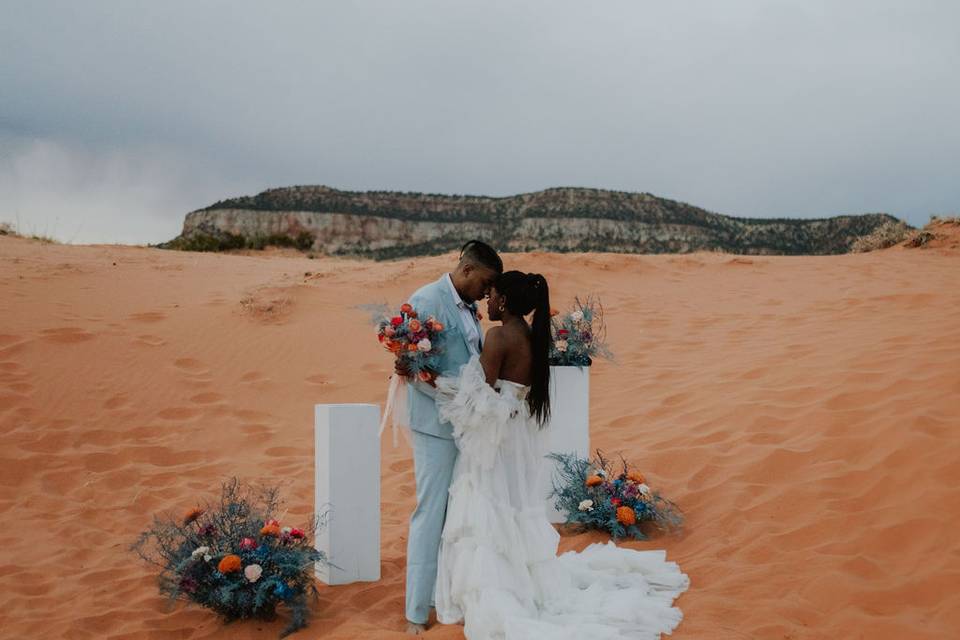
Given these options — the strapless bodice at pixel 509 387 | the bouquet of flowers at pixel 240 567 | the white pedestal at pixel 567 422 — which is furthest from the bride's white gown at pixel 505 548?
the white pedestal at pixel 567 422

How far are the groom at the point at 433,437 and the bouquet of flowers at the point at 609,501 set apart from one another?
5.89 feet

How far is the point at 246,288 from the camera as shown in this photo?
1514cm

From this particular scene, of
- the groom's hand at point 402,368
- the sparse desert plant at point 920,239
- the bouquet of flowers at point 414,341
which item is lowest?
the groom's hand at point 402,368

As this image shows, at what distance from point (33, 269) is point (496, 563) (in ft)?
44.7

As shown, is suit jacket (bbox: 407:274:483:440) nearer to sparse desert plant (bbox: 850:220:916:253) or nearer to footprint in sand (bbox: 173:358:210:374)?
footprint in sand (bbox: 173:358:210:374)

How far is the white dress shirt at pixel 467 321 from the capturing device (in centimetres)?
470

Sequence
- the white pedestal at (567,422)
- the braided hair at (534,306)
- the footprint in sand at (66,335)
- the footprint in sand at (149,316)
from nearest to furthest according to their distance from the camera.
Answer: the braided hair at (534,306), the white pedestal at (567,422), the footprint in sand at (66,335), the footprint in sand at (149,316)

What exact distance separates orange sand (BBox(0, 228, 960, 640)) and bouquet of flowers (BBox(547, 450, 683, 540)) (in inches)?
6.2

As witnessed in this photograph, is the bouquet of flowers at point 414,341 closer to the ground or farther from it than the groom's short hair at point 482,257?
closer to the ground

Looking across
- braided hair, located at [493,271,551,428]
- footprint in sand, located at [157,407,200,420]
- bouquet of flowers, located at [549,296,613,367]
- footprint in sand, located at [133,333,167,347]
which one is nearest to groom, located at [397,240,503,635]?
braided hair, located at [493,271,551,428]

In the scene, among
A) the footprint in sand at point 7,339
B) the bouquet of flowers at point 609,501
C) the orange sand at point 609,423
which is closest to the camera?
the orange sand at point 609,423

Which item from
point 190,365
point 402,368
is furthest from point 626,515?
point 190,365

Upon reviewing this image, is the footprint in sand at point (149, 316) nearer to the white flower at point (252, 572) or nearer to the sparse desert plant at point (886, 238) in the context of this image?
the white flower at point (252, 572)

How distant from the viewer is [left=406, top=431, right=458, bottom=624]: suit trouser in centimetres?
446
